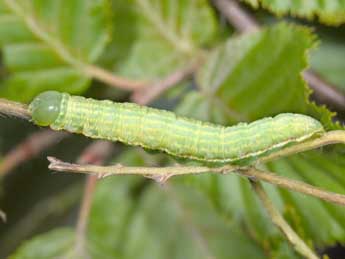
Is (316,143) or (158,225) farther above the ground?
(316,143)

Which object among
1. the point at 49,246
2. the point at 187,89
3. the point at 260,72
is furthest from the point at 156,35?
the point at 49,246

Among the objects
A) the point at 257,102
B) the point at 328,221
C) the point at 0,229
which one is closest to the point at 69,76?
the point at 257,102

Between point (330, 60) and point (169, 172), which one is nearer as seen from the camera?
point (169, 172)

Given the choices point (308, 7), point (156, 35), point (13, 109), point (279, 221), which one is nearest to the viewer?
point (13, 109)

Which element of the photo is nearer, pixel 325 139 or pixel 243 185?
pixel 325 139

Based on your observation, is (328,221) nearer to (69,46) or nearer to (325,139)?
(325,139)

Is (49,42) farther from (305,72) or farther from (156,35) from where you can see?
(305,72)

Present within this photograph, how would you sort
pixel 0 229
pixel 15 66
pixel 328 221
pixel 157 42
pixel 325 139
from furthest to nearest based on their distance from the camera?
pixel 0 229 < pixel 157 42 < pixel 15 66 < pixel 328 221 < pixel 325 139
